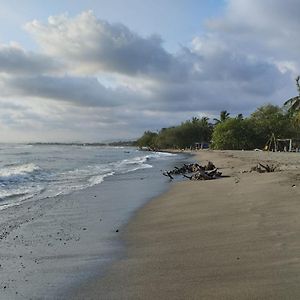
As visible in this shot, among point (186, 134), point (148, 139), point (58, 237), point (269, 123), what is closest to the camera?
point (58, 237)

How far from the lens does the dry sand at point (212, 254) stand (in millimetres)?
4645

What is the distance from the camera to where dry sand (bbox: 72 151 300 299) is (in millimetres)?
4645

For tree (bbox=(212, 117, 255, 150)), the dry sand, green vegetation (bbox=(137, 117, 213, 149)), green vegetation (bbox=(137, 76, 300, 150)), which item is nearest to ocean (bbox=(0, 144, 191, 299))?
the dry sand

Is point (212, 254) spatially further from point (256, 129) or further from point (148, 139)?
point (148, 139)

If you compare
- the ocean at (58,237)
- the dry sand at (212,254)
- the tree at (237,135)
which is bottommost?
the ocean at (58,237)

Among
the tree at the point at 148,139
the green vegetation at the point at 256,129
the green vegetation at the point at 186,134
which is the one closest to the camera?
the green vegetation at the point at 256,129

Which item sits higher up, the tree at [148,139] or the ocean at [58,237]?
the tree at [148,139]

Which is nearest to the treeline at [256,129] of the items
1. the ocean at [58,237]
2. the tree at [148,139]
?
the ocean at [58,237]

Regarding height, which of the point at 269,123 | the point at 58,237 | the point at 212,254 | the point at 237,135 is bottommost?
the point at 58,237

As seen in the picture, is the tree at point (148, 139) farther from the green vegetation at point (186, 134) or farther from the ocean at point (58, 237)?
the ocean at point (58, 237)

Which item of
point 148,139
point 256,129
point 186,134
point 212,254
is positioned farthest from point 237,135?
point 148,139

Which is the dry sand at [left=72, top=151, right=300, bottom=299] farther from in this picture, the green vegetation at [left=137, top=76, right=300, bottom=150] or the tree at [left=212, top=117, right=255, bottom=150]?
the tree at [left=212, top=117, right=255, bottom=150]

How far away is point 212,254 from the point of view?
6074 mm

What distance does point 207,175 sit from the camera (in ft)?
63.8
